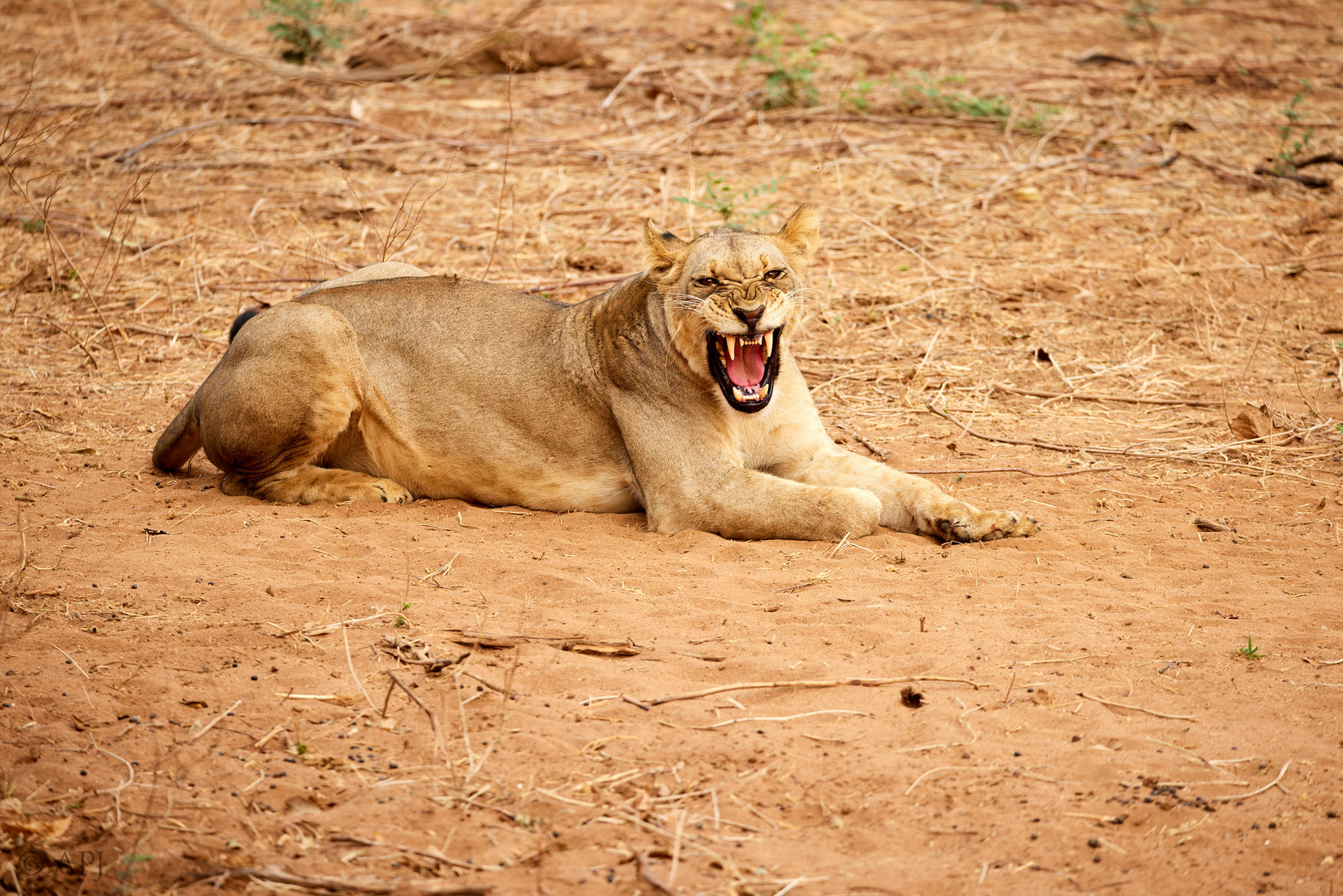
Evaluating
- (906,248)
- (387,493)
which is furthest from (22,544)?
(906,248)

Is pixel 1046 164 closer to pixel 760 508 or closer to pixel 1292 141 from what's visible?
pixel 1292 141

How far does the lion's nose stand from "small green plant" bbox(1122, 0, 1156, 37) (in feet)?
42.2

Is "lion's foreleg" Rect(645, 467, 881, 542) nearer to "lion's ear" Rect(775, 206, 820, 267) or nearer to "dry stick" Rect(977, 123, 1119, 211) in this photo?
"lion's ear" Rect(775, 206, 820, 267)

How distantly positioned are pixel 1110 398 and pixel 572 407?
3.81 m

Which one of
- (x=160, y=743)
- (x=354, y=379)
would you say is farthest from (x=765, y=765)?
(x=354, y=379)

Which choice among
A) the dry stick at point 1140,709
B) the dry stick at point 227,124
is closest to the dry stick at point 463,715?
the dry stick at point 1140,709

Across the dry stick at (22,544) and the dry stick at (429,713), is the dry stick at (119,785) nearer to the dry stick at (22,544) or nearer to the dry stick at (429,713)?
the dry stick at (429,713)

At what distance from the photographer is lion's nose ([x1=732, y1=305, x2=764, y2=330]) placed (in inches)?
224

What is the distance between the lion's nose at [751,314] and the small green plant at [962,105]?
806cm

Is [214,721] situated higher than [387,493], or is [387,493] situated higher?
[214,721]

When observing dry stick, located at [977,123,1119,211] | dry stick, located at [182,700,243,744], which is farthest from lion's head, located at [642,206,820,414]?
dry stick, located at [977,123,1119,211]

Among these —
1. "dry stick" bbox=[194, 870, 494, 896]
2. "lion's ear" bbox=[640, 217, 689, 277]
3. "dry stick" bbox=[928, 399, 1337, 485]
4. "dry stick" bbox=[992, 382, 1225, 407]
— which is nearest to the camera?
"dry stick" bbox=[194, 870, 494, 896]

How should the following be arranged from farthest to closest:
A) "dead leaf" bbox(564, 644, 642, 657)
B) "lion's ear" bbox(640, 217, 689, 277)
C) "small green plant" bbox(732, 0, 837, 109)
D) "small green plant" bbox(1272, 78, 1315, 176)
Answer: "small green plant" bbox(732, 0, 837, 109), "small green plant" bbox(1272, 78, 1315, 176), "lion's ear" bbox(640, 217, 689, 277), "dead leaf" bbox(564, 644, 642, 657)

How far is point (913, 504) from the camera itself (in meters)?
5.98
